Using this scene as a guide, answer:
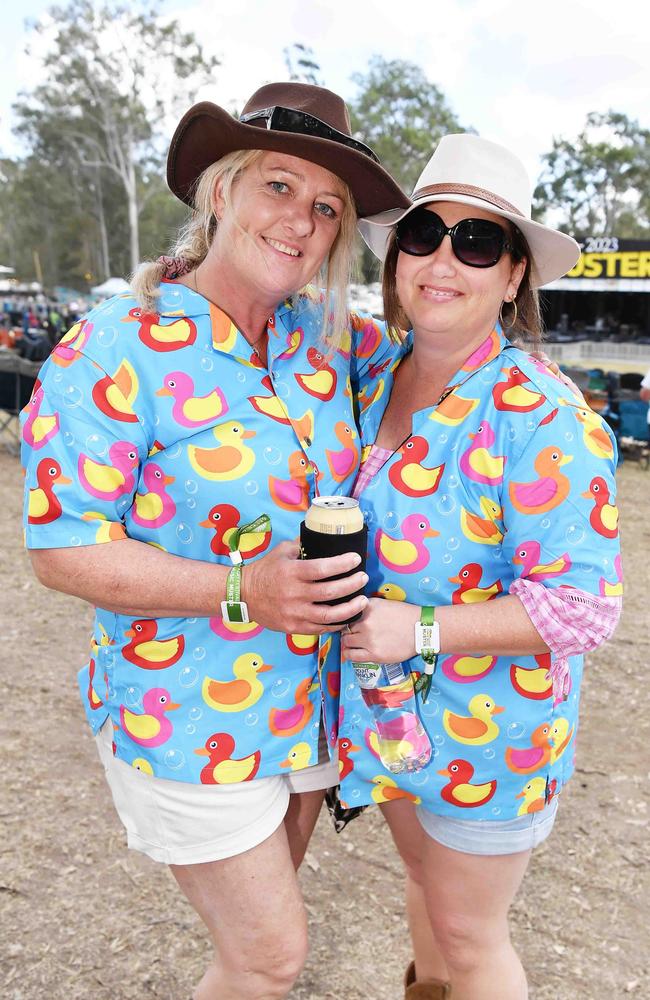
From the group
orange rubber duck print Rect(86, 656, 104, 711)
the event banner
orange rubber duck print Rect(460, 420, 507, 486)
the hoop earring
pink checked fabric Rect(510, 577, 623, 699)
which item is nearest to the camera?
pink checked fabric Rect(510, 577, 623, 699)

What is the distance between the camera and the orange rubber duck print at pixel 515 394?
62.1 inches

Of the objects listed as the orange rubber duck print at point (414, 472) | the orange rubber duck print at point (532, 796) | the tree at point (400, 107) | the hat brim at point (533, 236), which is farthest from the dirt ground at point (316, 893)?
the tree at point (400, 107)

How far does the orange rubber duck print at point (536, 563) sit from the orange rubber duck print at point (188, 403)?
2.24 ft

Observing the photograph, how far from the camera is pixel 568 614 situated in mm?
1480

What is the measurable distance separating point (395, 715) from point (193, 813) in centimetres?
50

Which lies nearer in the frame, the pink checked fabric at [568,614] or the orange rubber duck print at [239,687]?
the pink checked fabric at [568,614]

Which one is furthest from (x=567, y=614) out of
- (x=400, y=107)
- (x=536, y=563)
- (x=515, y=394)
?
(x=400, y=107)

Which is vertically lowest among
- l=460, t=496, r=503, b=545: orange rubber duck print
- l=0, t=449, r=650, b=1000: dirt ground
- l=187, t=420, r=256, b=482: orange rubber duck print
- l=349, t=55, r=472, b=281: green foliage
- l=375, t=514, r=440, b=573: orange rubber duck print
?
l=0, t=449, r=650, b=1000: dirt ground

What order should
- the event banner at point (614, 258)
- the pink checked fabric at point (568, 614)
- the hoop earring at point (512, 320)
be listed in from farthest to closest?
1. the event banner at point (614, 258)
2. the hoop earring at point (512, 320)
3. the pink checked fabric at point (568, 614)

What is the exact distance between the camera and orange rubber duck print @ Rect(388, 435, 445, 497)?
5.42ft

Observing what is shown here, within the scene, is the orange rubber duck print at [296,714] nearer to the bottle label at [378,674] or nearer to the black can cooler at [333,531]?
the bottle label at [378,674]

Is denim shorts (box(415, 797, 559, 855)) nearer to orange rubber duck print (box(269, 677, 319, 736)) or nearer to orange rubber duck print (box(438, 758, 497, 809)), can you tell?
orange rubber duck print (box(438, 758, 497, 809))

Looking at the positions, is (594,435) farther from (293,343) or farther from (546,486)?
(293,343)

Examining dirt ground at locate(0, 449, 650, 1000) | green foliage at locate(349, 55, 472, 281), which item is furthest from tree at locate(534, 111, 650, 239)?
dirt ground at locate(0, 449, 650, 1000)
